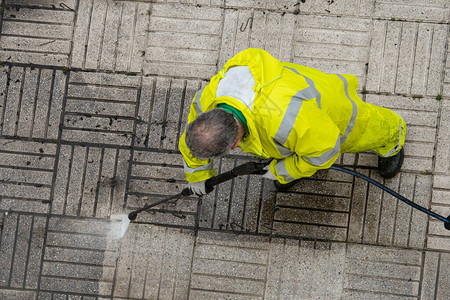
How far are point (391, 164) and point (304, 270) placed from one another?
1.30m

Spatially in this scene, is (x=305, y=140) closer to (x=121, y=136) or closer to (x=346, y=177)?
(x=346, y=177)

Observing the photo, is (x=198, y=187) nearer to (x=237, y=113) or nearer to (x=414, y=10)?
(x=237, y=113)

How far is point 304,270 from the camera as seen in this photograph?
3.75 metres

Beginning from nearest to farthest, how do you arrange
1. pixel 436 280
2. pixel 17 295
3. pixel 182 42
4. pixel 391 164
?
pixel 391 164 → pixel 436 280 → pixel 17 295 → pixel 182 42

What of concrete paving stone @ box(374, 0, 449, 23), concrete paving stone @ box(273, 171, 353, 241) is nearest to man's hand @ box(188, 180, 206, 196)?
concrete paving stone @ box(273, 171, 353, 241)

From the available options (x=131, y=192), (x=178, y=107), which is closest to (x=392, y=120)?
(x=178, y=107)

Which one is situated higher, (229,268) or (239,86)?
(239,86)

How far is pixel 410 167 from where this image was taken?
3.77 metres

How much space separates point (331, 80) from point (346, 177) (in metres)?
1.42

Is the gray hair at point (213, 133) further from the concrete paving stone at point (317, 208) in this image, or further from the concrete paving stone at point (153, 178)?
the concrete paving stone at point (317, 208)


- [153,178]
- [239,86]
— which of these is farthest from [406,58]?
[153,178]

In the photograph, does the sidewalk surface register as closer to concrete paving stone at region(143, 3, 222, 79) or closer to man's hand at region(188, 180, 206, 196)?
concrete paving stone at region(143, 3, 222, 79)

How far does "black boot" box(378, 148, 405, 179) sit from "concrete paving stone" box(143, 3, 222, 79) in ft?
6.10

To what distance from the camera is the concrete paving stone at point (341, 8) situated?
12.7 ft
